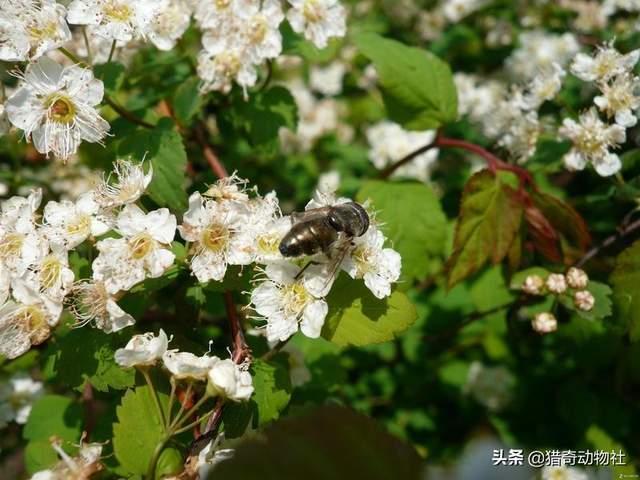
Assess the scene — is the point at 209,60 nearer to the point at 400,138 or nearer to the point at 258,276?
the point at 258,276

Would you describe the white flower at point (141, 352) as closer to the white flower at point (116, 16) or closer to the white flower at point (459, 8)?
the white flower at point (116, 16)

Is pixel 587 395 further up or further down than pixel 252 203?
further down

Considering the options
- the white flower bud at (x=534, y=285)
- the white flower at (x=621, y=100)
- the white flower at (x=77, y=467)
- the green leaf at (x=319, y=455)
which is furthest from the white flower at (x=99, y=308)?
the white flower at (x=621, y=100)

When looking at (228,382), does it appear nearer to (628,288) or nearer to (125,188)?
(125,188)

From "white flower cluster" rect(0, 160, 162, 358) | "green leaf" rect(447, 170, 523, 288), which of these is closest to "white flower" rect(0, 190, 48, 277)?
"white flower cluster" rect(0, 160, 162, 358)

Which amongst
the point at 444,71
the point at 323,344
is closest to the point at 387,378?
the point at 323,344

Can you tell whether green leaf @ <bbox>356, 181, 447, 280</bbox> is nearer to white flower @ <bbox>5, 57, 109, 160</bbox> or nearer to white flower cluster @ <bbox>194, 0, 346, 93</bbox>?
white flower cluster @ <bbox>194, 0, 346, 93</bbox>
